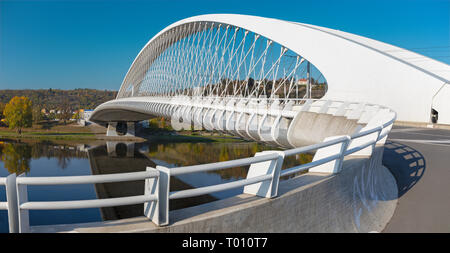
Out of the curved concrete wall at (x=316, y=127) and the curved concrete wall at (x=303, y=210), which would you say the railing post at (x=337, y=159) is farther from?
the curved concrete wall at (x=316, y=127)

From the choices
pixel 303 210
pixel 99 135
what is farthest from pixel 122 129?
pixel 303 210

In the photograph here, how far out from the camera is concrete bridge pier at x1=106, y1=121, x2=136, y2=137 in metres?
64.0

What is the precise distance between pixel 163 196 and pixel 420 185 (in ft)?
17.8

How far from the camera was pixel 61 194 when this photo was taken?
2084 centimetres

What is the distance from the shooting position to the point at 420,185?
6176mm

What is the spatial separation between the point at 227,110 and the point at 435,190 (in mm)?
8164

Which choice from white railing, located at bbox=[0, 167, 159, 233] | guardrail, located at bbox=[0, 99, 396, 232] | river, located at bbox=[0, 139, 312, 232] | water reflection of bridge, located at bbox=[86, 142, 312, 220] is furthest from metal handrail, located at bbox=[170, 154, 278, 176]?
Answer: water reflection of bridge, located at bbox=[86, 142, 312, 220]

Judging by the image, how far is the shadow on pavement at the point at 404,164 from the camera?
653 centimetres

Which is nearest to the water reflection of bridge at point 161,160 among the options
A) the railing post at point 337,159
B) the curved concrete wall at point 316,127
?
the curved concrete wall at point 316,127

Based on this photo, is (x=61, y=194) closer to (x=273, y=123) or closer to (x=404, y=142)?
(x=273, y=123)

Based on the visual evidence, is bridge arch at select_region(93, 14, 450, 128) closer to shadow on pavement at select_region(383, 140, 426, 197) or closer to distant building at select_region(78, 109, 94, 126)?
shadow on pavement at select_region(383, 140, 426, 197)

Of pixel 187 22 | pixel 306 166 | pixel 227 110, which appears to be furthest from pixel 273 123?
pixel 187 22

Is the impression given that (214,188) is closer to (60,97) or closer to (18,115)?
(18,115)

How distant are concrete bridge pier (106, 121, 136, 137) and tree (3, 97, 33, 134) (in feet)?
79.7
